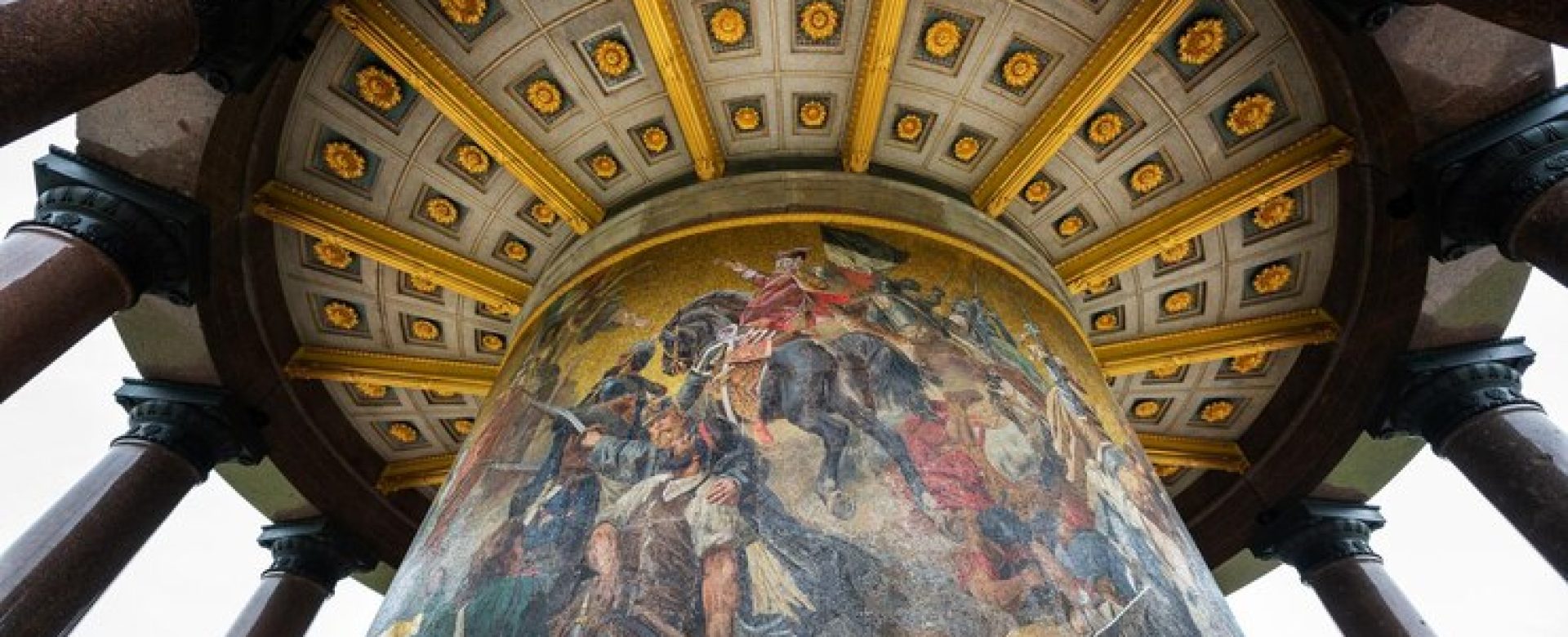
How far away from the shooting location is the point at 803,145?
7.76 m

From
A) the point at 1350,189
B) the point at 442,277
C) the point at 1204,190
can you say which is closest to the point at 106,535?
the point at 442,277

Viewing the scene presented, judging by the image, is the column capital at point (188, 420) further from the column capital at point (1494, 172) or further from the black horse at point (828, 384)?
the column capital at point (1494, 172)

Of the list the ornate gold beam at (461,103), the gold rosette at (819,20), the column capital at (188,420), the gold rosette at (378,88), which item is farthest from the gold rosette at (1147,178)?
the column capital at (188,420)

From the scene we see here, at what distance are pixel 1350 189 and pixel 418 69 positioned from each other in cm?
691

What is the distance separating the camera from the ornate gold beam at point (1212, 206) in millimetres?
7066

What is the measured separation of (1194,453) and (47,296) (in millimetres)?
9597

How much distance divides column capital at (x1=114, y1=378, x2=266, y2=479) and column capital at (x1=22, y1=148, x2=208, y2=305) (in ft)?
4.91

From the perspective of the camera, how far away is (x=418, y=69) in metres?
6.66

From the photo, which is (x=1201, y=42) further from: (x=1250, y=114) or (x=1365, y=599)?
(x=1365, y=599)

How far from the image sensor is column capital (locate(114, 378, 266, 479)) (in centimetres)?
761

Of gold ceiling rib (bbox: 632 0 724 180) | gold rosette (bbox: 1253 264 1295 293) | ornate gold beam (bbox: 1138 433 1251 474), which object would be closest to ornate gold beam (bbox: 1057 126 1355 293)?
gold rosette (bbox: 1253 264 1295 293)

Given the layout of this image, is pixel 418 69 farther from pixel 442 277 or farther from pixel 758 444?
pixel 758 444

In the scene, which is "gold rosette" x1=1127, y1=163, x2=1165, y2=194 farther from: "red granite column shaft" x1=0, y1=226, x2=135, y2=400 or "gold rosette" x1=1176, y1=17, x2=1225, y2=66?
"red granite column shaft" x1=0, y1=226, x2=135, y2=400

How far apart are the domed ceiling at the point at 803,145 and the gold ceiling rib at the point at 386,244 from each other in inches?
A: 0.7
